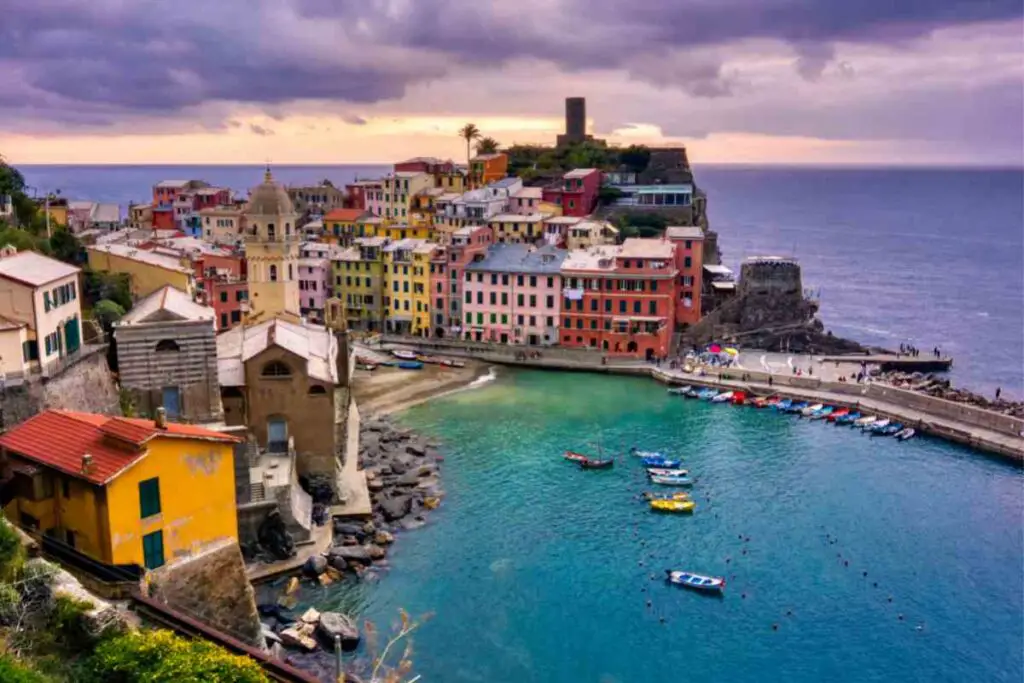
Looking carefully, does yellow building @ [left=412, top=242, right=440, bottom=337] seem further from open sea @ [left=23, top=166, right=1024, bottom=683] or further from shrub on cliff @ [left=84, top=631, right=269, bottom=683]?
shrub on cliff @ [left=84, top=631, right=269, bottom=683]

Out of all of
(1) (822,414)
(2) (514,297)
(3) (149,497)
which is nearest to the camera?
(3) (149,497)

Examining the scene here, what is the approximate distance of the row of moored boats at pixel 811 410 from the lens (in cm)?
5941

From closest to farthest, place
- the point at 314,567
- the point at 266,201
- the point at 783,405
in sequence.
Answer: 1. the point at 314,567
2. the point at 266,201
3. the point at 783,405

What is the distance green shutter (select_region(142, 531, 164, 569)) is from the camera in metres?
26.1

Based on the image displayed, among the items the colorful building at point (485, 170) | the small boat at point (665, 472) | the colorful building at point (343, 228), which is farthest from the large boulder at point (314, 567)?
the colorful building at point (485, 170)

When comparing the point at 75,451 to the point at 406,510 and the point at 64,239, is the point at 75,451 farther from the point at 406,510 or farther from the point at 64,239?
the point at 64,239

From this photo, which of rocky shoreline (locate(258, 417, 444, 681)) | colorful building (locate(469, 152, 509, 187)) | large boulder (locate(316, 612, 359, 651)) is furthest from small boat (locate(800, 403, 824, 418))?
colorful building (locate(469, 152, 509, 187))

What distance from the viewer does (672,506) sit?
4581 centimetres

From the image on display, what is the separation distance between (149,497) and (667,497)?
92.7 ft

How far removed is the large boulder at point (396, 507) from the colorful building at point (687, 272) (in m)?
42.5

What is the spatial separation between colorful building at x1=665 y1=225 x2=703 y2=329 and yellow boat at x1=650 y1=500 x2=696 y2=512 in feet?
121

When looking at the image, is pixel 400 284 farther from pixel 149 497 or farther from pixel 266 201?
pixel 149 497

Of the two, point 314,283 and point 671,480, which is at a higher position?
point 314,283

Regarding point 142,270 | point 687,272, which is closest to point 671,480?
point 142,270
